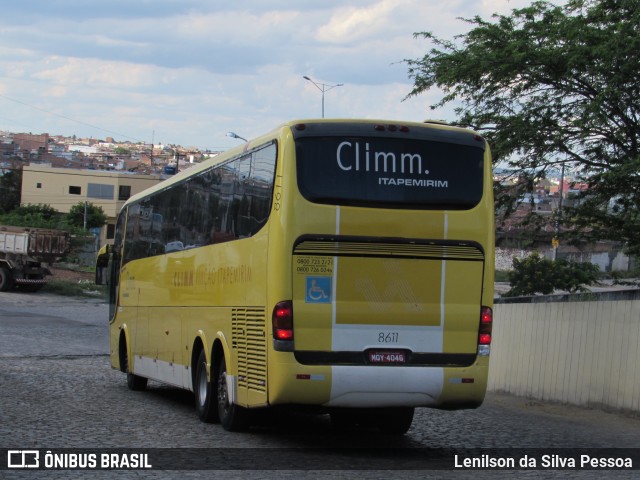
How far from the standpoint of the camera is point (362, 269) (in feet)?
34.9

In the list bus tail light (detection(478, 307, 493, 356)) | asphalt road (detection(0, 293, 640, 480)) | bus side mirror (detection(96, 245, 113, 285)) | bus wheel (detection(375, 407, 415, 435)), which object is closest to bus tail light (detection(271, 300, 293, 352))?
asphalt road (detection(0, 293, 640, 480))

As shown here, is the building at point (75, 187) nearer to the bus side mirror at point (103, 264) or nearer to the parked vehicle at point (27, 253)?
the parked vehicle at point (27, 253)

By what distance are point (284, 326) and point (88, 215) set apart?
94586 millimetres

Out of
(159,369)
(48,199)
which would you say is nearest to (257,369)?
(159,369)

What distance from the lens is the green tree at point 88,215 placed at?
9975cm

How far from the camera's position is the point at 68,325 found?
3319 centimetres

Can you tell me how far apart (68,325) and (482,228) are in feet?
79.7

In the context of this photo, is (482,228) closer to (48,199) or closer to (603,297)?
(603,297)

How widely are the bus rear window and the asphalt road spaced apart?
265 centimetres

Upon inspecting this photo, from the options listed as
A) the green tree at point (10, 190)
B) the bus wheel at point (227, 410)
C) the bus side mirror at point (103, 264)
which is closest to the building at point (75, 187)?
the green tree at point (10, 190)

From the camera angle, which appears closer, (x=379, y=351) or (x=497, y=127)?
→ (x=379, y=351)

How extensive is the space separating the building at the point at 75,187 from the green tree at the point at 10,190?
3333mm

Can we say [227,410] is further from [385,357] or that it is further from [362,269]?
[362,269]

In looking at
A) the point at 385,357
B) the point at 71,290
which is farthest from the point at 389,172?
the point at 71,290
